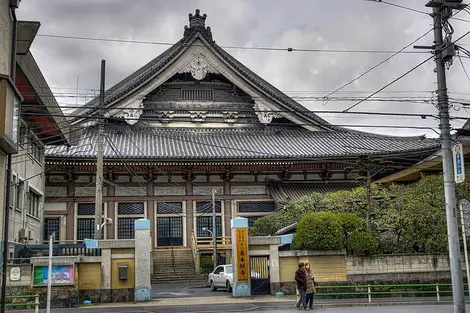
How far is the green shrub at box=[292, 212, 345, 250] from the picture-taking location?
22344 mm

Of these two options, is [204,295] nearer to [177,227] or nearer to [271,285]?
[271,285]

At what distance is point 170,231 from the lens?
34.8 meters

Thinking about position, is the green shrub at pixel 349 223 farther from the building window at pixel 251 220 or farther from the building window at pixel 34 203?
the building window at pixel 34 203

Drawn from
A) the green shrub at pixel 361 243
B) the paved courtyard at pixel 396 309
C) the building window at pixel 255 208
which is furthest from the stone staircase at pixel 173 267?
the paved courtyard at pixel 396 309

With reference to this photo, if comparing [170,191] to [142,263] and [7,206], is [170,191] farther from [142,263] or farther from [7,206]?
[7,206]

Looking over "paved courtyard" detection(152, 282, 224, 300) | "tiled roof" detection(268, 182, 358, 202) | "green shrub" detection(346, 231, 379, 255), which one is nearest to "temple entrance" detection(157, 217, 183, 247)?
"paved courtyard" detection(152, 282, 224, 300)

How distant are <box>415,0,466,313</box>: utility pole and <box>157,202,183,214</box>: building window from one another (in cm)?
2123

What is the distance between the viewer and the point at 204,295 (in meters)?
23.9

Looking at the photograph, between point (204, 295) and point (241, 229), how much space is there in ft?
11.8

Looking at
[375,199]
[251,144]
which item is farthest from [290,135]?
[375,199]

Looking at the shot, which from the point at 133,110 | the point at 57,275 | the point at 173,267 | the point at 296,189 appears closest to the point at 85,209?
the point at 173,267

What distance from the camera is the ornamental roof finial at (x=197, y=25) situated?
38.2m

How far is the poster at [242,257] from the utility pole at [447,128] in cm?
894

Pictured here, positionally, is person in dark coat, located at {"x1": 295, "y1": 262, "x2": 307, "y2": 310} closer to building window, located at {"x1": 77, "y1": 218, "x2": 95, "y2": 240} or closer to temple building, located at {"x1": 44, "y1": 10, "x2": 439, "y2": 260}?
temple building, located at {"x1": 44, "y1": 10, "x2": 439, "y2": 260}
